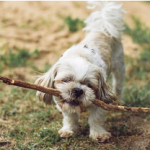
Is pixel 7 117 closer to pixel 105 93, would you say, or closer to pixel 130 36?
pixel 105 93

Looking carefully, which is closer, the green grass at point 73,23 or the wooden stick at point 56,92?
the wooden stick at point 56,92

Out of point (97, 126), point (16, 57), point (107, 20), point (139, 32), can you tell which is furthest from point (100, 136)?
point (139, 32)

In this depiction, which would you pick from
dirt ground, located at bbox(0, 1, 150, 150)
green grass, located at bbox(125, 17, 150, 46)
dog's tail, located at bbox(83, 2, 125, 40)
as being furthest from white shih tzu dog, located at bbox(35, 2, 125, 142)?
green grass, located at bbox(125, 17, 150, 46)

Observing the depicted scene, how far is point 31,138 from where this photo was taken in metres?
4.22

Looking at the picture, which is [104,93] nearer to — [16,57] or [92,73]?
[92,73]

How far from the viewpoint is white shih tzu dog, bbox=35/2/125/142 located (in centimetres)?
363

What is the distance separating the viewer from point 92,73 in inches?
146

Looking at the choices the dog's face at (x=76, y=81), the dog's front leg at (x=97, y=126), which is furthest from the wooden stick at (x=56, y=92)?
the dog's front leg at (x=97, y=126)

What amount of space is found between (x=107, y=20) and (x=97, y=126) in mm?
2144

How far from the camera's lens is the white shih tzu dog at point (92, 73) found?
3.63 metres

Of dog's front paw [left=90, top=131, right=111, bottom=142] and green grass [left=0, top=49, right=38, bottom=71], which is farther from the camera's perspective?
green grass [left=0, top=49, right=38, bottom=71]

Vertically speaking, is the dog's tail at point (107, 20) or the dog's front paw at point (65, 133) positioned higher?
the dog's tail at point (107, 20)

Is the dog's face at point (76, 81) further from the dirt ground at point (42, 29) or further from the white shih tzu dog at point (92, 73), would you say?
the dirt ground at point (42, 29)

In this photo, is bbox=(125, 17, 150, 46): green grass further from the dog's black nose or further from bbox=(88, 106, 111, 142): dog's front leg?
the dog's black nose
